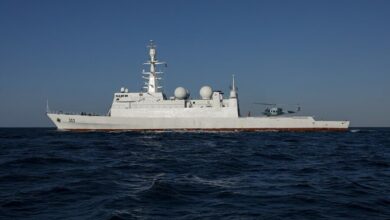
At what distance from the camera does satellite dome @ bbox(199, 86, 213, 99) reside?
55.1 metres

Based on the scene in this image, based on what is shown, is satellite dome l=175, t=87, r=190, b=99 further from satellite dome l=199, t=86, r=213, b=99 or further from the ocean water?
the ocean water

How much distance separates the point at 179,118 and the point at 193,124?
218cm

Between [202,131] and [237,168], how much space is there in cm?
3905

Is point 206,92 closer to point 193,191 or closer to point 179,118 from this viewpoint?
point 179,118

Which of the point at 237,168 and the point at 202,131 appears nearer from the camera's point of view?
the point at 237,168

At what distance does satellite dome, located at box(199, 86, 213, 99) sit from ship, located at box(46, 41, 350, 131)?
16 cm

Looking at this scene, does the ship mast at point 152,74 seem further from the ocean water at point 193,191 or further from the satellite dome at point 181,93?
the ocean water at point 193,191

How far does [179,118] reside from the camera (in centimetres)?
5194

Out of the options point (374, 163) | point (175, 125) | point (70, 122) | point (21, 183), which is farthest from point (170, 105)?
point (21, 183)

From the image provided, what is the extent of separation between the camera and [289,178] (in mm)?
10969

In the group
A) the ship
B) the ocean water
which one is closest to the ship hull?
the ship

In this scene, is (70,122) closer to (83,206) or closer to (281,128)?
(281,128)

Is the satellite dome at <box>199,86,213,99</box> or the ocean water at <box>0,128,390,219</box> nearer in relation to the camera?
the ocean water at <box>0,128,390,219</box>

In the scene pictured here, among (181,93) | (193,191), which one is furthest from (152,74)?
(193,191)
